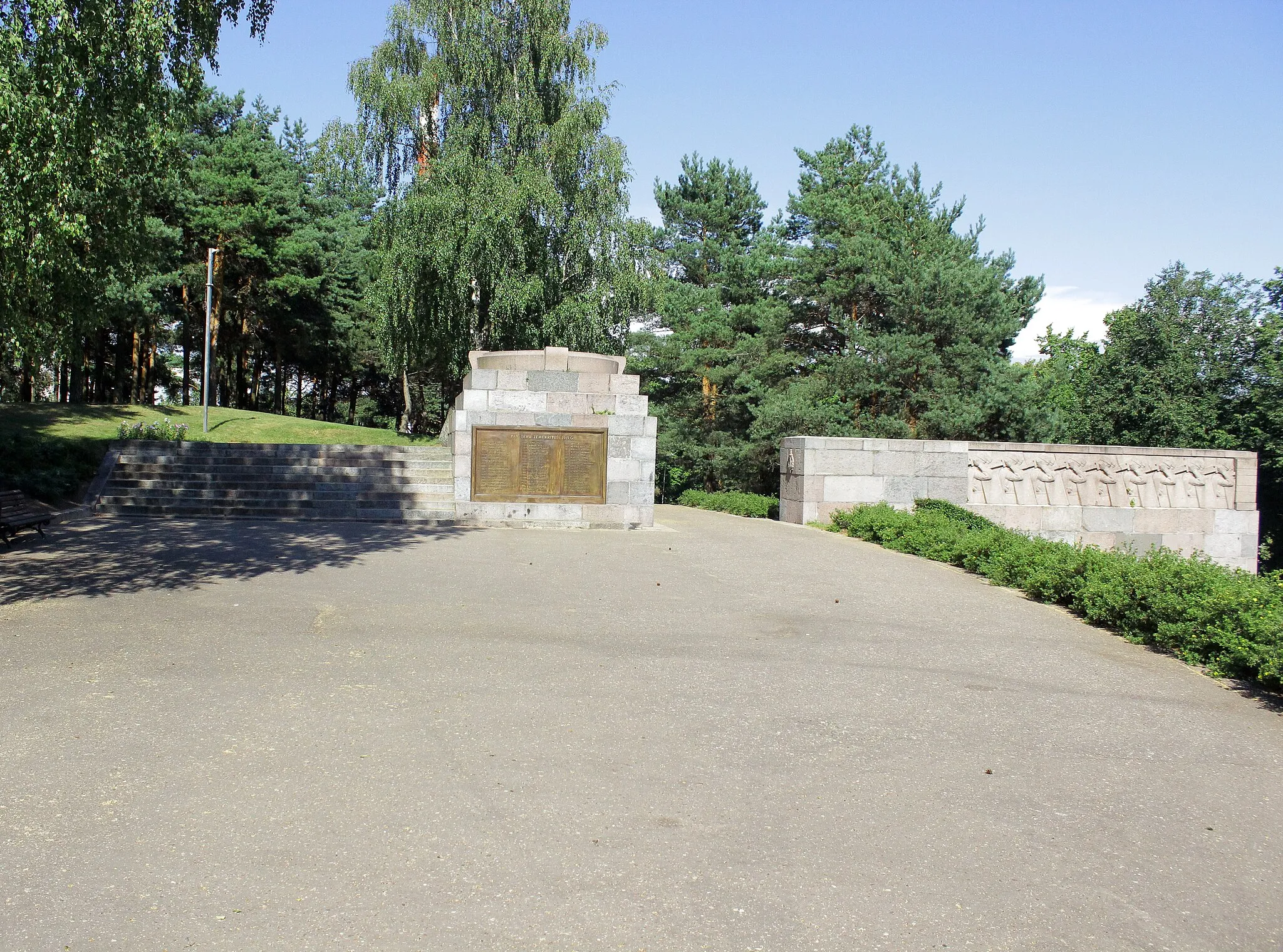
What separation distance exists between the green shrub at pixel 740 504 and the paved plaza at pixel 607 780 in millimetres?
13576

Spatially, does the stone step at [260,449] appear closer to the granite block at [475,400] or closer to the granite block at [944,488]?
the granite block at [475,400]

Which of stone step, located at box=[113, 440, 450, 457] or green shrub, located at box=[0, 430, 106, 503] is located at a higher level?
stone step, located at box=[113, 440, 450, 457]

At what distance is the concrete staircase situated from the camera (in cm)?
1538

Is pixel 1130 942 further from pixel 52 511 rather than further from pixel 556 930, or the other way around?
pixel 52 511

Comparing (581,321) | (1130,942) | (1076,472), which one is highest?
(581,321)

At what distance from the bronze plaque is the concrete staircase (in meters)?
0.99

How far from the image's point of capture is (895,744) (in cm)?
506

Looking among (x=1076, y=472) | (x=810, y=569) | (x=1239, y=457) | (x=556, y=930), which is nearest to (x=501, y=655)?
(x=556, y=930)

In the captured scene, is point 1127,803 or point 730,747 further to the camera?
point 730,747

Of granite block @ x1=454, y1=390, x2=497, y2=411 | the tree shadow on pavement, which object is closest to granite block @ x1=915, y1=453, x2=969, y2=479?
granite block @ x1=454, y1=390, x2=497, y2=411

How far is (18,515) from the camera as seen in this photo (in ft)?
37.7

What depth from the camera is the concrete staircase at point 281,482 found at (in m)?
15.4

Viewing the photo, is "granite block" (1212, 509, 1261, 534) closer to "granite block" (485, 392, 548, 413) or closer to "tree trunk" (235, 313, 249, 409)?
"granite block" (485, 392, 548, 413)

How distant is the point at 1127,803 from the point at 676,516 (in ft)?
46.8
